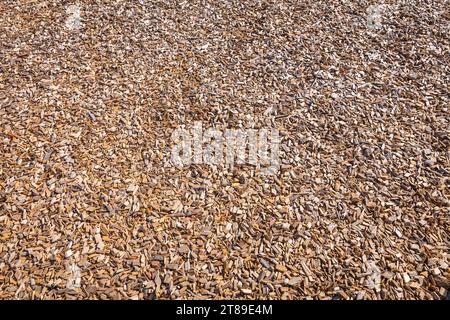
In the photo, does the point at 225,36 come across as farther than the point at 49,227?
Yes

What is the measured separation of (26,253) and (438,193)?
4161 millimetres

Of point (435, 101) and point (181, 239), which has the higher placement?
point (435, 101)

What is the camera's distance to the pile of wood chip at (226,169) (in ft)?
10.8

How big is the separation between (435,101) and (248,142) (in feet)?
8.41

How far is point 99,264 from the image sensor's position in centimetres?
332

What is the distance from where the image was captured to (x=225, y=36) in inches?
229

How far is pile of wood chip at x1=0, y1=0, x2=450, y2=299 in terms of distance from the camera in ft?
10.8

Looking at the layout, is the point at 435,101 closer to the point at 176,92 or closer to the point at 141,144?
the point at 176,92

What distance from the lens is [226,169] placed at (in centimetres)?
406

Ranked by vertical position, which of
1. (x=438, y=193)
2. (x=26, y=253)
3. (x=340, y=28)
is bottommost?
(x=26, y=253)

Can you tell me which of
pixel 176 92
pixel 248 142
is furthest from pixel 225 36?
pixel 248 142
